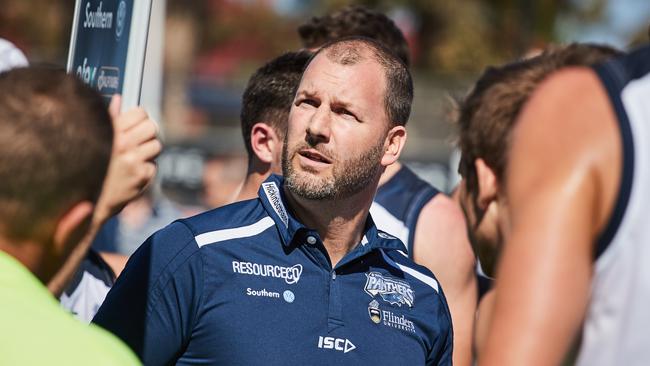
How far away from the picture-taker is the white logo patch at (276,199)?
346 cm

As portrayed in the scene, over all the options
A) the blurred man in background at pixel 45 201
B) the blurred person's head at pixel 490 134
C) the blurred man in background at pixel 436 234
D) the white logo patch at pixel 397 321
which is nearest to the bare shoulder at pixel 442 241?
the blurred man in background at pixel 436 234

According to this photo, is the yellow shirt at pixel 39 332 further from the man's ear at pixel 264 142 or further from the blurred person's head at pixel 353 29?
the blurred person's head at pixel 353 29

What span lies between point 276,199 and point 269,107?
0.92 m

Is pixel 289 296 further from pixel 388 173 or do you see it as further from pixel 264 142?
pixel 388 173

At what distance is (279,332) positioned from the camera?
3.19m

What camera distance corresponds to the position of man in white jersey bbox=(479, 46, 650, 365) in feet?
6.54

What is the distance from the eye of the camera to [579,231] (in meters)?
1.98

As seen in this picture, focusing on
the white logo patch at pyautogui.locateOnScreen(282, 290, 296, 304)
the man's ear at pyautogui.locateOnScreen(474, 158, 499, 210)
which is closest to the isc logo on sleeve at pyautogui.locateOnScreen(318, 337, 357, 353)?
the white logo patch at pyautogui.locateOnScreen(282, 290, 296, 304)

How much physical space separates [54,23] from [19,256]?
29.4 metres

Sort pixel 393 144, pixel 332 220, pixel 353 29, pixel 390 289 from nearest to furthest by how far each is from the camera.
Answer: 1. pixel 390 289
2. pixel 332 220
3. pixel 393 144
4. pixel 353 29

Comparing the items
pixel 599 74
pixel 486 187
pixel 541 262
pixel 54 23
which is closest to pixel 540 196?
pixel 541 262

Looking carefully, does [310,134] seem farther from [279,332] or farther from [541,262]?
[541,262]

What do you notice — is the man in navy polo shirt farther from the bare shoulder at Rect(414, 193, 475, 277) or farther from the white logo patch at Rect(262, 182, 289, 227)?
the bare shoulder at Rect(414, 193, 475, 277)

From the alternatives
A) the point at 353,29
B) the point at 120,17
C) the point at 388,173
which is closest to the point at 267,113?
the point at 388,173
